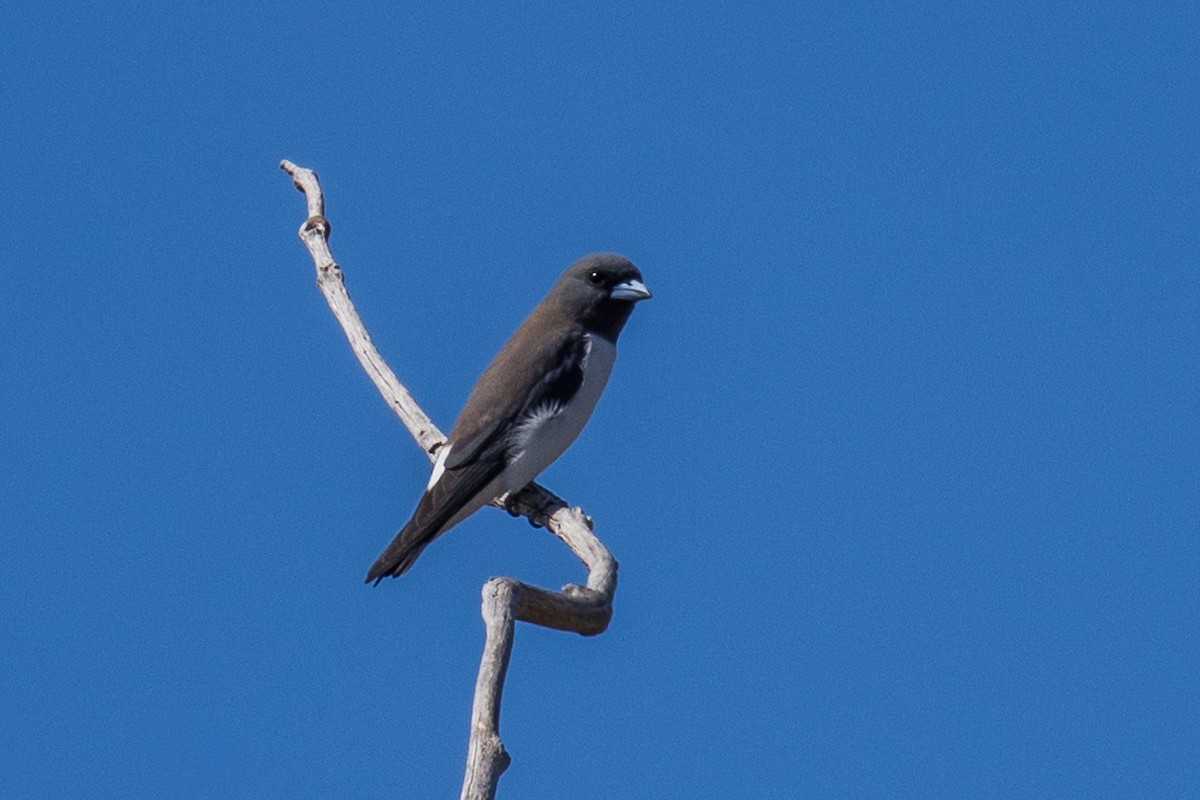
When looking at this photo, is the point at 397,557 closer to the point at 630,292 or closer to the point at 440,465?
the point at 440,465

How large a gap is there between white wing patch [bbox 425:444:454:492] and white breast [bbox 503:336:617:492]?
1.01 feet

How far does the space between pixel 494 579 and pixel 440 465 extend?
3641 millimetres

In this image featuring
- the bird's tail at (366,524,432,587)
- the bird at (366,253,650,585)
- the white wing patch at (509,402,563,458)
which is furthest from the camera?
the white wing patch at (509,402,563,458)

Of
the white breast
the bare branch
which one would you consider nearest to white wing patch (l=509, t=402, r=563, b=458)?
the white breast

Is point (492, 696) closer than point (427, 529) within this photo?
Yes

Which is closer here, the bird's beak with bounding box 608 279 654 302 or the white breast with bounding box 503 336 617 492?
the white breast with bounding box 503 336 617 492

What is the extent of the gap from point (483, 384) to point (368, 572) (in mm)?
1407

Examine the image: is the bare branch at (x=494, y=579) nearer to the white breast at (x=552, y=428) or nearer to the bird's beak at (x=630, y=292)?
the white breast at (x=552, y=428)

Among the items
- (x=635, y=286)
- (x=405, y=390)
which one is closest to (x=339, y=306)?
(x=405, y=390)

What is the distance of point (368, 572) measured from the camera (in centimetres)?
848

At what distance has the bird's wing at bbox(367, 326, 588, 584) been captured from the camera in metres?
8.59

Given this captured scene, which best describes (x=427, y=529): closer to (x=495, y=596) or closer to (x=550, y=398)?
(x=550, y=398)

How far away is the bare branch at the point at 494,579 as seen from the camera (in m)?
4.71

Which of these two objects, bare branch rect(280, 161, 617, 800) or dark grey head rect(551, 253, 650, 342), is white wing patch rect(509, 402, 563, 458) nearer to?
bare branch rect(280, 161, 617, 800)
